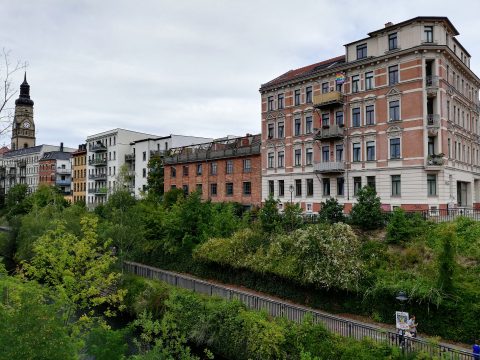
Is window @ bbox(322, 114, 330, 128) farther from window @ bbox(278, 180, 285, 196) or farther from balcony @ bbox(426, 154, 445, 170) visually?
balcony @ bbox(426, 154, 445, 170)

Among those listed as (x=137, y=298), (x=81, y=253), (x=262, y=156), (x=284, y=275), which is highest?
(x=262, y=156)

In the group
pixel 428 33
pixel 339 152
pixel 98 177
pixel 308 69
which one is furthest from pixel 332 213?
pixel 98 177

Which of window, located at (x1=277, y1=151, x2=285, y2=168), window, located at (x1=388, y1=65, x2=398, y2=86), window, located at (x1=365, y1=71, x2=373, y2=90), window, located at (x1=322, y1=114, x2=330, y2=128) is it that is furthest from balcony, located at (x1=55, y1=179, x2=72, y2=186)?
window, located at (x1=388, y1=65, x2=398, y2=86)

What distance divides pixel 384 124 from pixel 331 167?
243 inches

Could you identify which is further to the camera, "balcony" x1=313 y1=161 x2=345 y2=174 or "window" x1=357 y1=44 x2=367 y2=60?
"balcony" x1=313 y1=161 x2=345 y2=174

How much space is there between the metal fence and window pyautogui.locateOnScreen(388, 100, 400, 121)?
20.4 m

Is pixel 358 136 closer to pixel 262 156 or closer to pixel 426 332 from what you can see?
pixel 262 156

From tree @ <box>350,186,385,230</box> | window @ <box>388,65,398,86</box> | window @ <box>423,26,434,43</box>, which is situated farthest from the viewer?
window @ <box>388,65,398,86</box>

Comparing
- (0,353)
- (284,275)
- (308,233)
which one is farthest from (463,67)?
(0,353)

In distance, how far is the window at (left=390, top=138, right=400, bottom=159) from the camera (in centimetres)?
3312

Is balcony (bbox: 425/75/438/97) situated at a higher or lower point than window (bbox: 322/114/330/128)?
higher

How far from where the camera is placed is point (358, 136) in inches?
1412

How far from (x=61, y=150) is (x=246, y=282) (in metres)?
82.0

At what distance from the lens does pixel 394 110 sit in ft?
110
